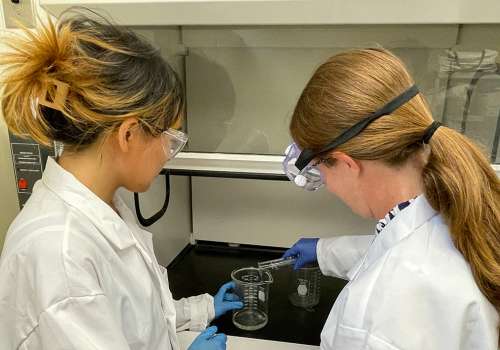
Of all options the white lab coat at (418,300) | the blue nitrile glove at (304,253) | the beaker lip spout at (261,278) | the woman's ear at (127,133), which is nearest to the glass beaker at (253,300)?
the beaker lip spout at (261,278)

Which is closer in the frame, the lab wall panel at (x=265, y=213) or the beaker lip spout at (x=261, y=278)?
the beaker lip spout at (x=261, y=278)

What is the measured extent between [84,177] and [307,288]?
32.3 inches

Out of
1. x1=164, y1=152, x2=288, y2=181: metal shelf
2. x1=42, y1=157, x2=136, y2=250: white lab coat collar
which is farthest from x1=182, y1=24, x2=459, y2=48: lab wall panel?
x1=42, y1=157, x2=136, y2=250: white lab coat collar

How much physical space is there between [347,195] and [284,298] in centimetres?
66


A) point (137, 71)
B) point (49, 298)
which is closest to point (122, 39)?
point (137, 71)

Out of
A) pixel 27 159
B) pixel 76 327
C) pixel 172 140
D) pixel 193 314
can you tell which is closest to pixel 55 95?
pixel 172 140

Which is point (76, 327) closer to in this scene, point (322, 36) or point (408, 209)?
point (408, 209)

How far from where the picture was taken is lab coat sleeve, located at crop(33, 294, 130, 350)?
26.0 inches

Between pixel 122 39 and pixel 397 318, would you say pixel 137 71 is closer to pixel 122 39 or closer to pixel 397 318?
pixel 122 39

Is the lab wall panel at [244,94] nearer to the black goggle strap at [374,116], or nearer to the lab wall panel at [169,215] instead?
the lab wall panel at [169,215]

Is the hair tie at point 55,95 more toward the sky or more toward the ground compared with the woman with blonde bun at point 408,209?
more toward the sky

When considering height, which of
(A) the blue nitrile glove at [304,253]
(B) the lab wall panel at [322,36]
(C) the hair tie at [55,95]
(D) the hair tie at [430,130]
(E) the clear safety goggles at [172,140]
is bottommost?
(A) the blue nitrile glove at [304,253]

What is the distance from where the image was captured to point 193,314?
1219 millimetres

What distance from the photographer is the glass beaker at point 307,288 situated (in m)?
1.33
